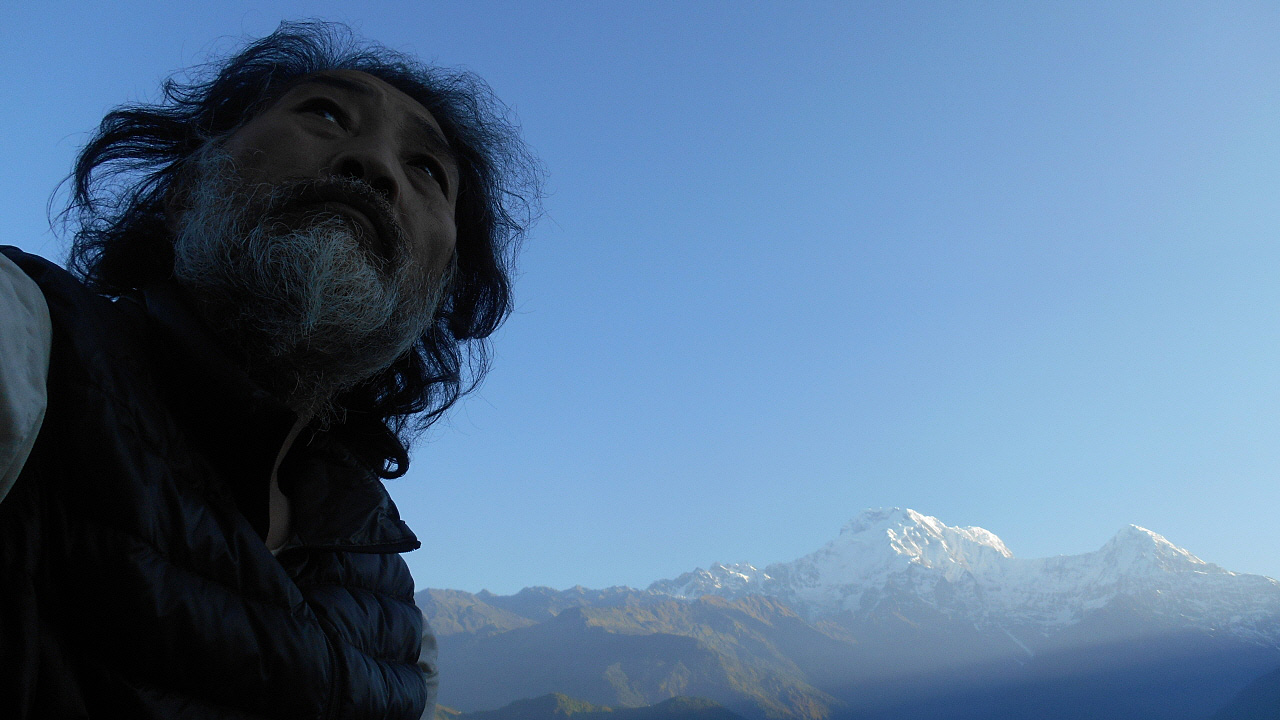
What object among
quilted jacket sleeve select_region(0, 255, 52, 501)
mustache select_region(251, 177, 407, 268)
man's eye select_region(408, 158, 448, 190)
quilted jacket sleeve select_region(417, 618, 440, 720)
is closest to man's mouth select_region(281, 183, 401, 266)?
mustache select_region(251, 177, 407, 268)

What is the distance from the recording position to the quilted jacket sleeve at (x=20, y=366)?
2.88ft

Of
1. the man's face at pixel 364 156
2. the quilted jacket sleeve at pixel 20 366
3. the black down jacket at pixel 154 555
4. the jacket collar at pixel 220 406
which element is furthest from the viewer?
the man's face at pixel 364 156

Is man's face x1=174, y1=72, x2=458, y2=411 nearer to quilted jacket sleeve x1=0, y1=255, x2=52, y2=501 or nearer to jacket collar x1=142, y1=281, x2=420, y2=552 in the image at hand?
jacket collar x1=142, y1=281, x2=420, y2=552

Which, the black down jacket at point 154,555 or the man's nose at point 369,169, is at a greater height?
the man's nose at point 369,169

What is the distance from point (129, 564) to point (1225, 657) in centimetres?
25147

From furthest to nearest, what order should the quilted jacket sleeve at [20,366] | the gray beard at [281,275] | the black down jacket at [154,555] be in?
the gray beard at [281,275], the black down jacket at [154,555], the quilted jacket sleeve at [20,366]

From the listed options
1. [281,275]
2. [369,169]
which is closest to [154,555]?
[281,275]

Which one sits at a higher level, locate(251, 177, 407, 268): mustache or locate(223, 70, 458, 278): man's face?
locate(223, 70, 458, 278): man's face

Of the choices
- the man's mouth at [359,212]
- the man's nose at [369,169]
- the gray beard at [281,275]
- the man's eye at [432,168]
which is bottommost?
the gray beard at [281,275]

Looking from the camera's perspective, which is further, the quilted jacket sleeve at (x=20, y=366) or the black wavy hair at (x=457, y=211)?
the black wavy hair at (x=457, y=211)

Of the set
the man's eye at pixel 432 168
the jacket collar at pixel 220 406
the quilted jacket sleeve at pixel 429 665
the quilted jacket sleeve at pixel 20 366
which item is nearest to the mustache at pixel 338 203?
the jacket collar at pixel 220 406

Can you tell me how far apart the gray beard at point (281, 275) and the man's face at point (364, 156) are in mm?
38

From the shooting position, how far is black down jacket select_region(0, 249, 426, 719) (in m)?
1.02

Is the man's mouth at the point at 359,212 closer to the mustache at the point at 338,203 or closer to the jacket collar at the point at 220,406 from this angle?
the mustache at the point at 338,203
